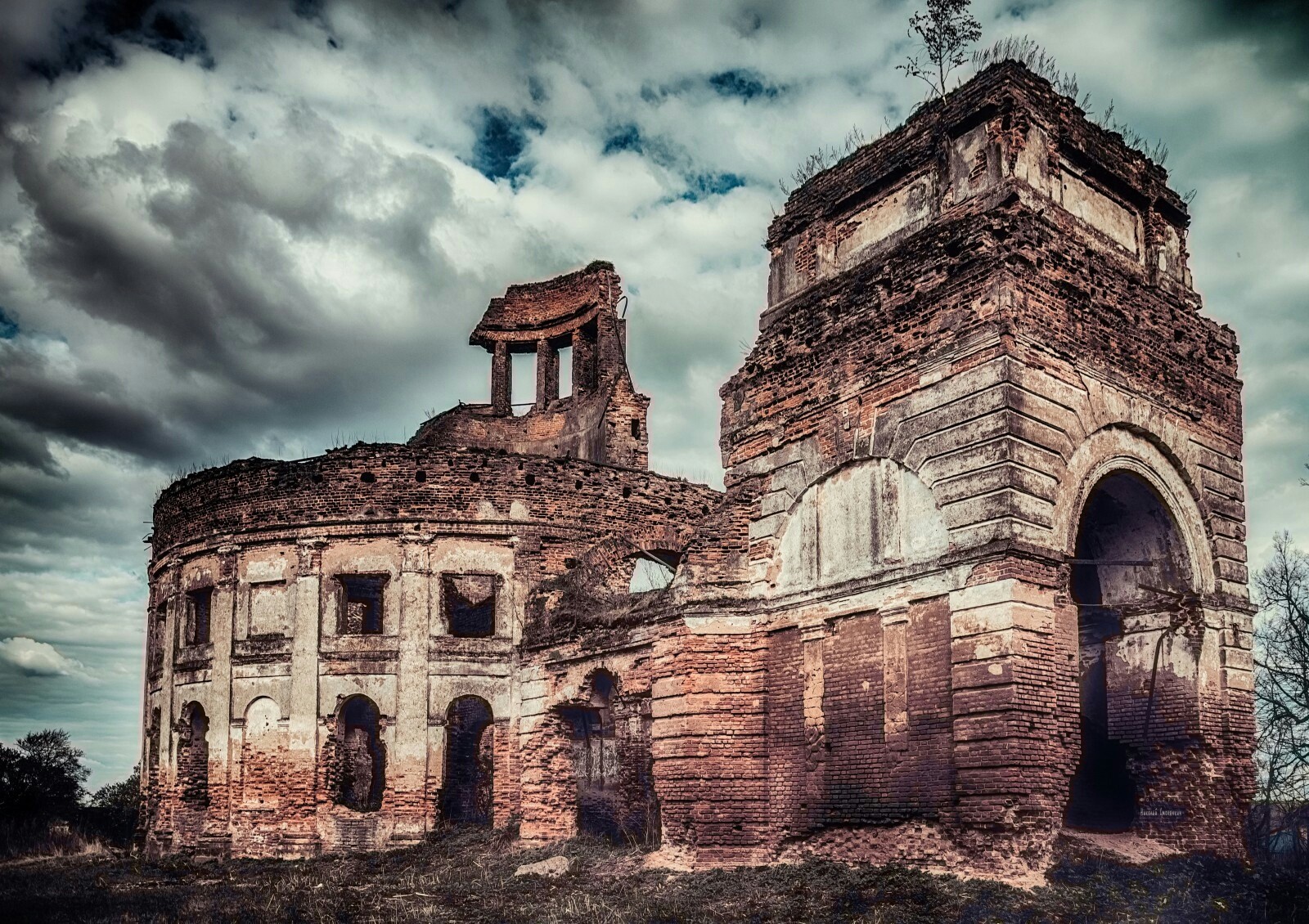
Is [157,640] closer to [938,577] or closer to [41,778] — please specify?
[41,778]

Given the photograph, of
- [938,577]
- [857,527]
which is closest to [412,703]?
[857,527]

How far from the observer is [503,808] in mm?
18234

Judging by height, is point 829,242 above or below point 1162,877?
above

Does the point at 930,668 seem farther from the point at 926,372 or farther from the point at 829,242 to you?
the point at 829,242

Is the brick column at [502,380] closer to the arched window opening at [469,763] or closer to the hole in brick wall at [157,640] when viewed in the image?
the hole in brick wall at [157,640]

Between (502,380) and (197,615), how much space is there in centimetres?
972

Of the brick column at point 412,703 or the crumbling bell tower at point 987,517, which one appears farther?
the brick column at point 412,703

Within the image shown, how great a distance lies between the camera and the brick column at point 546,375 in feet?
92.9

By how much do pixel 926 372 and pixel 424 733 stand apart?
10796 millimetres

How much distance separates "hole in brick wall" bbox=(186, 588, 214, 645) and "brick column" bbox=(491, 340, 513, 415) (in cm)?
879

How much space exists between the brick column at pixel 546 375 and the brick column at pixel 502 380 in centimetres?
84

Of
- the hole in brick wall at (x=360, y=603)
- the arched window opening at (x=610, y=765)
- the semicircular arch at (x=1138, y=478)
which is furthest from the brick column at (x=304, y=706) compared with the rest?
the semicircular arch at (x=1138, y=478)

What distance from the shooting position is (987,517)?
440 inches

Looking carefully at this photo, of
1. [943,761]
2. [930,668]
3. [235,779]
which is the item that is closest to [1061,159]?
[930,668]
